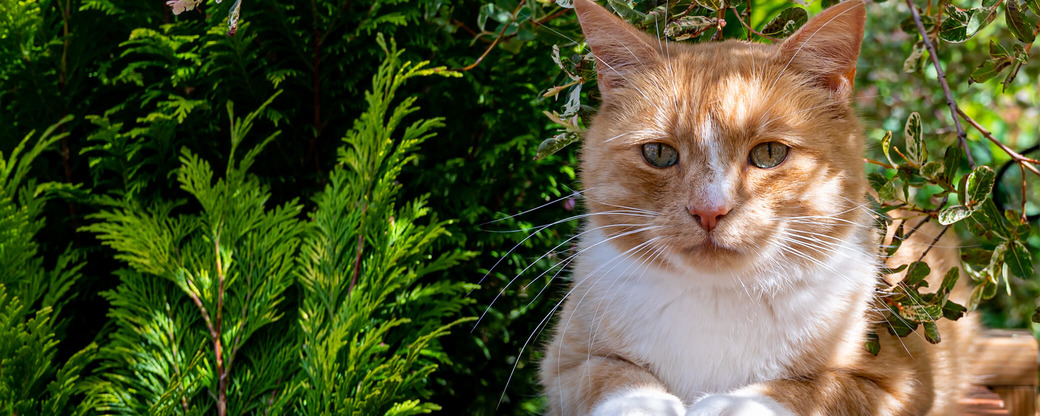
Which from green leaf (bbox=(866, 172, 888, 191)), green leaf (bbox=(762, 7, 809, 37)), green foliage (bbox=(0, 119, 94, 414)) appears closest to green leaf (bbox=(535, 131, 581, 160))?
green leaf (bbox=(762, 7, 809, 37))

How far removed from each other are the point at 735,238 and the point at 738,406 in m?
0.26

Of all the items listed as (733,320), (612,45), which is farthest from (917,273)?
(612,45)

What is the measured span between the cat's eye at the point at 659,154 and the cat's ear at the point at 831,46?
248 millimetres

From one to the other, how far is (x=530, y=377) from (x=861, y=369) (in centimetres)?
93

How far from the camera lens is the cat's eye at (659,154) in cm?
134

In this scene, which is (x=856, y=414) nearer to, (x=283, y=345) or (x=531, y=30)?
(x=531, y=30)

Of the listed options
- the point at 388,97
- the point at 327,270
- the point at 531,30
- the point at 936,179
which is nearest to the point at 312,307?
the point at 327,270

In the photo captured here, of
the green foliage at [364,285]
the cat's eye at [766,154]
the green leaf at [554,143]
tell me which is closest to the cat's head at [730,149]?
the cat's eye at [766,154]

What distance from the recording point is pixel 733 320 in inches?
52.2

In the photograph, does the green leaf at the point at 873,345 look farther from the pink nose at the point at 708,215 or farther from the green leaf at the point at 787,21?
the green leaf at the point at 787,21

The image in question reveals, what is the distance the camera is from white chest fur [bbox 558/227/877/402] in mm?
1322

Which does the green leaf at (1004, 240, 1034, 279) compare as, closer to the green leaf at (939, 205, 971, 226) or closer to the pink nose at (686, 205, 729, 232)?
the green leaf at (939, 205, 971, 226)

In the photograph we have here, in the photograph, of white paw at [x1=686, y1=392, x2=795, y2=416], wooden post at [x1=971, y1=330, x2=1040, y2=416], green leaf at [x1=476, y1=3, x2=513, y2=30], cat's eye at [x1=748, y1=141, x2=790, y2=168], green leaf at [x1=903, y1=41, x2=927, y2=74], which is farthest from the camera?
wooden post at [x1=971, y1=330, x2=1040, y2=416]

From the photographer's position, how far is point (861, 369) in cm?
134
